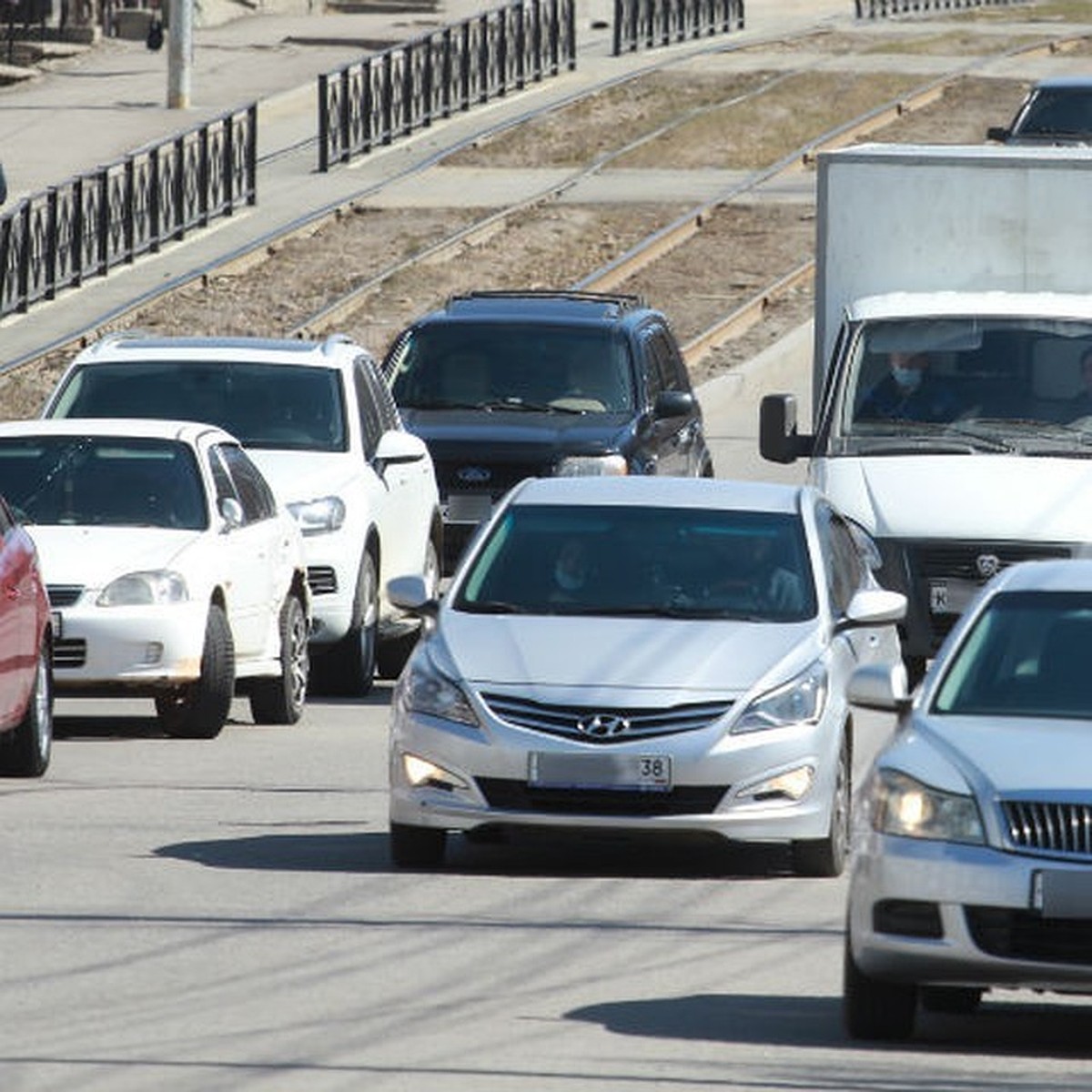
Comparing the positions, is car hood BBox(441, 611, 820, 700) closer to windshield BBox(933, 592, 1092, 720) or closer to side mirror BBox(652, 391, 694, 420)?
windshield BBox(933, 592, 1092, 720)

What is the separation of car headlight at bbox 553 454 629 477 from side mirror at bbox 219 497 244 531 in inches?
203

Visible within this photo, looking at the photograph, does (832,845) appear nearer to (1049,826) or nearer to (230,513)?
(1049,826)

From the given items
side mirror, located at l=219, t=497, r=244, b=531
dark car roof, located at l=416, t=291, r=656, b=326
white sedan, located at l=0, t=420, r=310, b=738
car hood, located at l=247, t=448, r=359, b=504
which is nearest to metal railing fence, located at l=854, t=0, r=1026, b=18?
dark car roof, located at l=416, t=291, r=656, b=326

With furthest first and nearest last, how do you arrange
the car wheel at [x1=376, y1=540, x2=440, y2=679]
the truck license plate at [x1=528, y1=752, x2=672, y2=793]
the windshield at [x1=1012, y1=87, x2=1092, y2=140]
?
the windshield at [x1=1012, y1=87, x2=1092, y2=140]
the car wheel at [x1=376, y1=540, x2=440, y2=679]
the truck license plate at [x1=528, y1=752, x2=672, y2=793]

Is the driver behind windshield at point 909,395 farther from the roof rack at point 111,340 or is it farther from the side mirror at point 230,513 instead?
the roof rack at point 111,340

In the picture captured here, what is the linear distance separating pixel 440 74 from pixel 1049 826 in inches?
1742

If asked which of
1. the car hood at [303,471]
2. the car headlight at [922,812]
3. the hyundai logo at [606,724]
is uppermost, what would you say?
the car headlight at [922,812]

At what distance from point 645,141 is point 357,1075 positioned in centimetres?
4259

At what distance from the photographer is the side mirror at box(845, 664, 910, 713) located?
1121 centimetres

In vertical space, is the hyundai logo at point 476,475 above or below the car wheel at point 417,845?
below

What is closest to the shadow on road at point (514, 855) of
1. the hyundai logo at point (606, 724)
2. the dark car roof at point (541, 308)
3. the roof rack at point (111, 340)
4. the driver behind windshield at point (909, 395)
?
the hyundai logo at point (606, 724)

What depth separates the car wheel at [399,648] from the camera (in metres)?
23.6

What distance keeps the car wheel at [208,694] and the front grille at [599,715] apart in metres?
5.06

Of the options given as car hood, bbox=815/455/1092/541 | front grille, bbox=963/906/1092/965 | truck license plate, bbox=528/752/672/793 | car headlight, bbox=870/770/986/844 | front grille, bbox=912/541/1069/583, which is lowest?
front grille, bbox=912/541/1069/583
